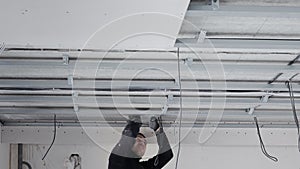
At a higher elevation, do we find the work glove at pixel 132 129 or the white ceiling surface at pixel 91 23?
the white ceiling surface at pixel 91 23

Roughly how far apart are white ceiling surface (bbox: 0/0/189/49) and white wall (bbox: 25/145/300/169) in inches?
97.0

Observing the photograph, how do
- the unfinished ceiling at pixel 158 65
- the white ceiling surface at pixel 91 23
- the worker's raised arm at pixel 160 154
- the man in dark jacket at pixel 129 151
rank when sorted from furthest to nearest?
the worker's raised arm at pixel 160 154
the man in dark jacket at pixel 129 151
the unfinished ceiling at pixel 158 65
the white ceiling surface at pixel 91 23

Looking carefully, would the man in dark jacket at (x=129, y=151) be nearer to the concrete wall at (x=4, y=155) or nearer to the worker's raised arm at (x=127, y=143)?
the worker's raised arm at (x=127, y=143)

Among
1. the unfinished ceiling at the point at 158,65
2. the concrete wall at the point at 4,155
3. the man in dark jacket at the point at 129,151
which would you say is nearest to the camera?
the unfinished ceiling at the point at 158,65

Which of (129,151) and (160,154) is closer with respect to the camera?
(129,151)

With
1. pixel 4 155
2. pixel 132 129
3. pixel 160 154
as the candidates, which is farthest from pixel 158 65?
pixel 4 155

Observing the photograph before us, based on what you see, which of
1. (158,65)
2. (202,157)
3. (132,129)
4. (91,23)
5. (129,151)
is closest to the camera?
(91,23)

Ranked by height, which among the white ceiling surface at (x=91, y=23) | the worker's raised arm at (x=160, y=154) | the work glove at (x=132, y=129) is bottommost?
the worker's raised arm at (x=160, y=154)

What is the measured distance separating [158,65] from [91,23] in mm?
977

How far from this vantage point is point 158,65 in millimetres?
2721

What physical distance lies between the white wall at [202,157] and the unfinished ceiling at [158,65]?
0.27m

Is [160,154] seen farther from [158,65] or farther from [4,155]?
[4,155]

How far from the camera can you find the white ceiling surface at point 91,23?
1.65 meters

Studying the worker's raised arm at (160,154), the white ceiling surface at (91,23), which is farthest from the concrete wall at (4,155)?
the white ceiling surface at (91,23)
